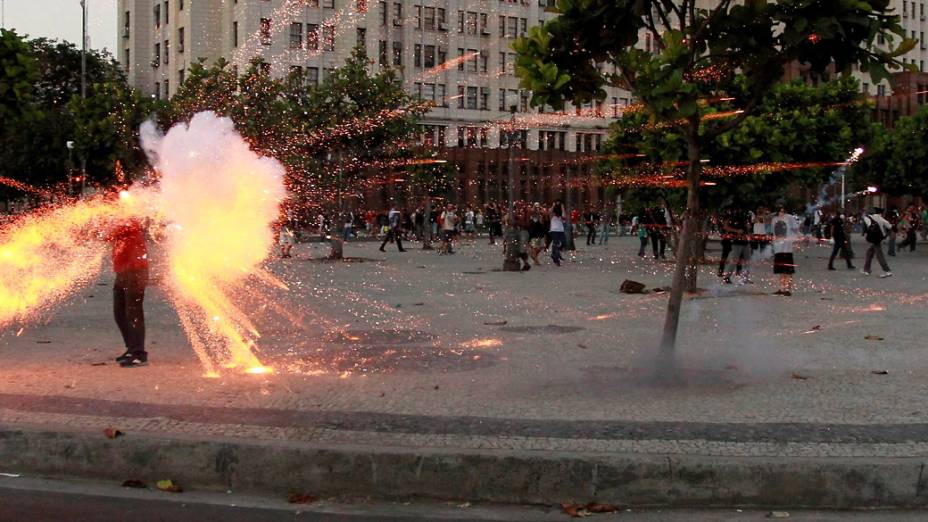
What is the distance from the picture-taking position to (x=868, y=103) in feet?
95.8

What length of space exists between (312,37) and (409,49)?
9834mm

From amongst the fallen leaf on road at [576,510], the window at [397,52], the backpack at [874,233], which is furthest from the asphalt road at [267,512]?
the window at [397,52]

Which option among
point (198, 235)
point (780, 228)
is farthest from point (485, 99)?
point (198, 235)

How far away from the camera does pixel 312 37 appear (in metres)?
63.0

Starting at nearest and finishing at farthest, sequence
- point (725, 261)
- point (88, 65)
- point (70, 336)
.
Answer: point (70, 336)
point (725, 261)
point (88, 65)

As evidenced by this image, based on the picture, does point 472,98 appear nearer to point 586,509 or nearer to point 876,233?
point 876,233

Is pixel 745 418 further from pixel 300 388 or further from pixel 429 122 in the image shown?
pixel 429 122

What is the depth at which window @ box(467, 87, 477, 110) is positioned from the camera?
7494cm

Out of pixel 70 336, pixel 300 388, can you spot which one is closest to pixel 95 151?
pixel 70 336

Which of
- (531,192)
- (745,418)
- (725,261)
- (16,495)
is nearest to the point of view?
(16,495)

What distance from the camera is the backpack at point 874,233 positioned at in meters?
21.6

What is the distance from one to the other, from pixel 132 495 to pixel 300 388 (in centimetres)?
244

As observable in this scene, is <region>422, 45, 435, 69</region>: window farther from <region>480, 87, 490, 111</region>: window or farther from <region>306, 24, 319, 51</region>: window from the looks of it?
<region>306, 24, 319, 51</region>: window

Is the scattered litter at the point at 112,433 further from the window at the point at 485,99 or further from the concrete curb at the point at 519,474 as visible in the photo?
the window at the point at 485,99
